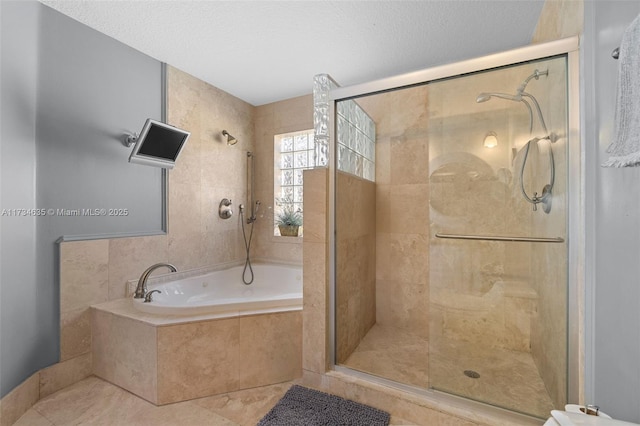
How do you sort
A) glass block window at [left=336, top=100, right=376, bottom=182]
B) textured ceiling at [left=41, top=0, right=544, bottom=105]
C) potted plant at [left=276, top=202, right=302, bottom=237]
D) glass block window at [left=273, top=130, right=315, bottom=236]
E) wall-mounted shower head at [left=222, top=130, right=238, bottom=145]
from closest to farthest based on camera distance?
textured ceiling at [left=41, top=0, right=544, bottom=105]
glass block window at [left=336, top=100, right=376, bottom=182]
wall-mounted shower head at [left=222, top=130, right=238, bottom=145]
potted plant at [left=276, top=202, right=302, bottom=237]
glass block window at [left=273, top=130, right=315, bottom=236]

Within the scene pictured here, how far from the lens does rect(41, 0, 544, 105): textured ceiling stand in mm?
1746

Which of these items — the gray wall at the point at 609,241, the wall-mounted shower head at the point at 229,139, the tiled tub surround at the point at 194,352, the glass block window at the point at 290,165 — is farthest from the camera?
the glass block window at the point at 290,165

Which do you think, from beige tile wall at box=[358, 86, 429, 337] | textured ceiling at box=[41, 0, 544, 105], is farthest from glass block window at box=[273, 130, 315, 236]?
beige tile wall at box=[358, 86, 429, 337]

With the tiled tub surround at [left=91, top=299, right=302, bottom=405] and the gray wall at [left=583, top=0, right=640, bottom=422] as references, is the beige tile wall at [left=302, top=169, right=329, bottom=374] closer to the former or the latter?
the tiled tub surround at [left=91, top=299, right=302, bottom=405]

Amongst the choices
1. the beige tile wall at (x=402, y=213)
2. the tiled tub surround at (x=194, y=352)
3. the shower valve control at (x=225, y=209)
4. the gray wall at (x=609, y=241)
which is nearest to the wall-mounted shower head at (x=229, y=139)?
the shower valve control at (x=225, y=209)

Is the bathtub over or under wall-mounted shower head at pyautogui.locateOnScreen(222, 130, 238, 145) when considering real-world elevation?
under

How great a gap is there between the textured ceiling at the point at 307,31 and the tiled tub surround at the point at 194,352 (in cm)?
199

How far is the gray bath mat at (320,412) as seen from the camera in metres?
1.39

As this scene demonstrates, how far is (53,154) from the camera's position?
1.81m

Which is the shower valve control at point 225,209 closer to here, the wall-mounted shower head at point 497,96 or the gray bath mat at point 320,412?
the gray bath mat at point 320,412

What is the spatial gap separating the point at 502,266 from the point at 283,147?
252 centimetres

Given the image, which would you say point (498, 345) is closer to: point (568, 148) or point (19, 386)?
point (568, 148)

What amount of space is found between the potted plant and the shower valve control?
1.83 feet

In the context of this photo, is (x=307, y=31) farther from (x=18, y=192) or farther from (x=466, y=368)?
(x=466, y=368)
